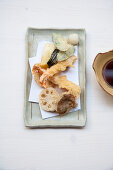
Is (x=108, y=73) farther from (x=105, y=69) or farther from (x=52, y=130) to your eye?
(x=52, y=130)

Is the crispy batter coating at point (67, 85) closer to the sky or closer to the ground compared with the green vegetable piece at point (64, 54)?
closer to the ground

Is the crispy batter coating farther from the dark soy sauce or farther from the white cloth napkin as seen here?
the dark soy sauce

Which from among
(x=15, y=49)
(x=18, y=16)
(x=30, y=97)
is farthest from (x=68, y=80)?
(x=18, y=16)

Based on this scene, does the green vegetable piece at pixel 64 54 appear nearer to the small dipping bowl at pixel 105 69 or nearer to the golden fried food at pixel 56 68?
the golden fried food at pixel 56 68

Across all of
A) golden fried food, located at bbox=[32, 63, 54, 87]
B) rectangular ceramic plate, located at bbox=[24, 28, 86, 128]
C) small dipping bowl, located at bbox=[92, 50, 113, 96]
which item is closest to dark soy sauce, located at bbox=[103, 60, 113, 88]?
small dipping bowl, located at bbox=[92, 50, 113, 96]

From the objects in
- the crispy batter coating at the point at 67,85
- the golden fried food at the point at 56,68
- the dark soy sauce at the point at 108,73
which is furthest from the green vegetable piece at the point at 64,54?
the dark soy sauce at the point at 108,73

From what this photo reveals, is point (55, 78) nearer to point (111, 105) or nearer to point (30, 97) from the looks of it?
point (30, 97)
